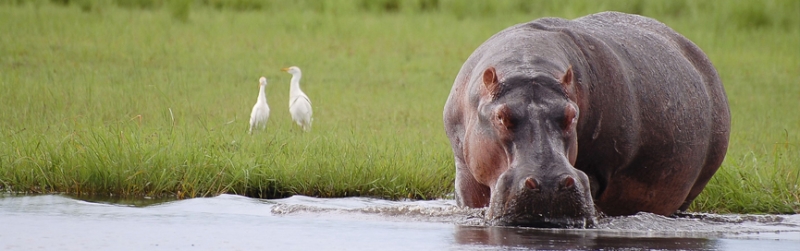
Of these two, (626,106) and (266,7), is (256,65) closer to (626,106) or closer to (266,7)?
(266,7)

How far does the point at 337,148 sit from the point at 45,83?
489 centimetres

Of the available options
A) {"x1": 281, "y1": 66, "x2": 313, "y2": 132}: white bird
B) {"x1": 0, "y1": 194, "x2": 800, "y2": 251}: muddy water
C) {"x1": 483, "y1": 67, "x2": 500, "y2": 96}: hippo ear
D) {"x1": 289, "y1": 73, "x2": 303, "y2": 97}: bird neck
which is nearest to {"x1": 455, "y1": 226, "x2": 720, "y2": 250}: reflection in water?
{"x1": 0, "y1": 194, "x2": 800, "y2": 251}: muddy water

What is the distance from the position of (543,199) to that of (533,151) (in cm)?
19

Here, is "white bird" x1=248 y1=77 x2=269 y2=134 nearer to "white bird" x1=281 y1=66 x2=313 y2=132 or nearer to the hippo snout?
"white bird" x1=281 y1=66 x2=313 y2=132

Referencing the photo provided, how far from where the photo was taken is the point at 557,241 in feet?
15.6

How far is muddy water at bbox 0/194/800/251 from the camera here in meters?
4.84

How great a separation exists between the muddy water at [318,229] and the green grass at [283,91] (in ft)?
2.21

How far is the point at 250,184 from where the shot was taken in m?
7.75

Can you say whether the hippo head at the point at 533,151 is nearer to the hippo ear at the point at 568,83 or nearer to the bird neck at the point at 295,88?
the hippo ear at the point at 568,83

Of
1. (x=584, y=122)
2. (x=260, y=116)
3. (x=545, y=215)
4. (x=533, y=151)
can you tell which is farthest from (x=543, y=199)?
(x=260, y=116)

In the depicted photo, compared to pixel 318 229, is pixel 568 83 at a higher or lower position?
higher

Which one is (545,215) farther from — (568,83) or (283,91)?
(283,91)

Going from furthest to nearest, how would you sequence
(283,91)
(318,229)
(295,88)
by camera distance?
(283,91) < (295,88) < (318,229)

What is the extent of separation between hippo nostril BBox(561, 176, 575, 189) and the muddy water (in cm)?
24
